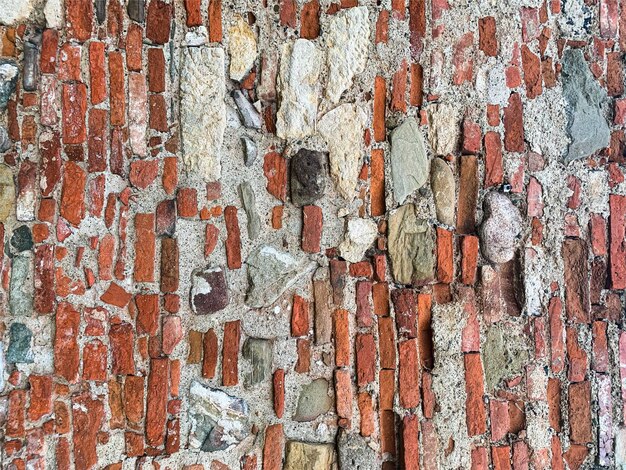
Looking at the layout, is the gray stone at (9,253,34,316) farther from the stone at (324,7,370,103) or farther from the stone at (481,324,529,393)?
the stone at (481,324,529,393)

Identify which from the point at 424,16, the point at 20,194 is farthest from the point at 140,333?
the point at 424,16

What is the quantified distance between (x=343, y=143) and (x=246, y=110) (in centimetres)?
35

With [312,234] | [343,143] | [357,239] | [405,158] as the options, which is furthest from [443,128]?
[312,234]

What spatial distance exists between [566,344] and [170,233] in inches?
59.2

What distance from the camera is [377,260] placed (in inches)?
88.5

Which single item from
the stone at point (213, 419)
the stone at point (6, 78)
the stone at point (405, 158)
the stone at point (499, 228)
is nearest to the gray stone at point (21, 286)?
the stone at point (6, 78)

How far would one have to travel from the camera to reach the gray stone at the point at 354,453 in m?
2.20

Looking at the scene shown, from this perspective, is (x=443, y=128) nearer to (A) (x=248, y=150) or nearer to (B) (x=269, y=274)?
(A) (x=248, y=150)

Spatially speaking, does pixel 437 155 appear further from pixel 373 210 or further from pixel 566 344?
pixel 566 344

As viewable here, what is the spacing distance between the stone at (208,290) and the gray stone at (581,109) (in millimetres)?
1371

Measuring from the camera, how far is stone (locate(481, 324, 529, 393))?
2.31m

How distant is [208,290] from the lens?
213cm

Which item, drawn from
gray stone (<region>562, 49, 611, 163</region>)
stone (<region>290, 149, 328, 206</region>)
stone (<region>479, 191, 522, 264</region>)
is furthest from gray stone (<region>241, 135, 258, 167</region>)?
gray stone (<region>562, 49, 611, 163</region>)

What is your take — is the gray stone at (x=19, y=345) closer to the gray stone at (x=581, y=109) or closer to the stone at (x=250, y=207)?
the stone at (x=250, y=207)
